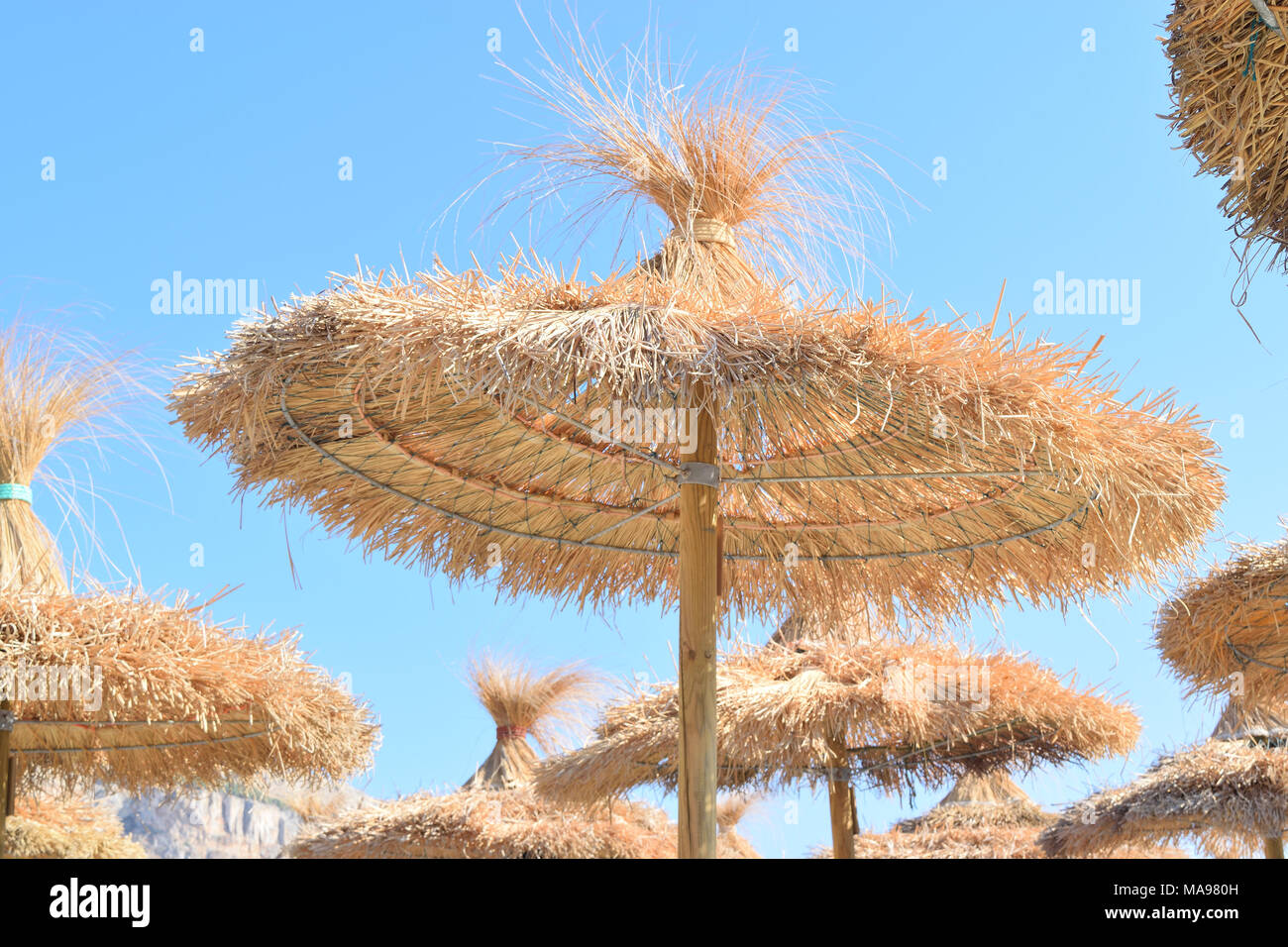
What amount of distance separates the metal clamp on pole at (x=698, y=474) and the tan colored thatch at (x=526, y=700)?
282 inches

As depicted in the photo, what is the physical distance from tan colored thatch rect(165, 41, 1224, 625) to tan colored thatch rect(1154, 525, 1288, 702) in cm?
144

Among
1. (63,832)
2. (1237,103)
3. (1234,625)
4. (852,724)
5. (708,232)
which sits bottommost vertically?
(63,832)

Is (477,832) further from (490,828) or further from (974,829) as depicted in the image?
(974,829)

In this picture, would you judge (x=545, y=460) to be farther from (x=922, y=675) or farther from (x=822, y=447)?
(x=922, y=675)

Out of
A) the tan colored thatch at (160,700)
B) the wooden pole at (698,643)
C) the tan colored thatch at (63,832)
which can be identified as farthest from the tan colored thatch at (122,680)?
the wooden pole at (698,643)

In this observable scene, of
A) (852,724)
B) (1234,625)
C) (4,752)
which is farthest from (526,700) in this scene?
(1234,625)

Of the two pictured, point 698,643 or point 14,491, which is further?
point 14,491

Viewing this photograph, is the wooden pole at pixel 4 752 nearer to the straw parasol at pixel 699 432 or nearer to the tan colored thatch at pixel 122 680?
the tan colored thatch at pixel 122 680

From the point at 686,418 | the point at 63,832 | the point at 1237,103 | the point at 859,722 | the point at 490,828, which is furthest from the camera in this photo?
the point at 63,832

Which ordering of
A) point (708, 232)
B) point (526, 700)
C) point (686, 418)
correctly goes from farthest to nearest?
point (526, 700), point (708, 232), point (686, 418)

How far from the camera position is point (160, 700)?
5.53 m

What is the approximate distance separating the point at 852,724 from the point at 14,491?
519cm

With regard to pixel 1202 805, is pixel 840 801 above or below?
above

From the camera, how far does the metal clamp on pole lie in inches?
171
